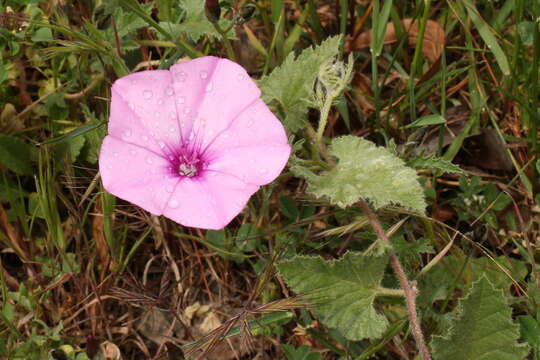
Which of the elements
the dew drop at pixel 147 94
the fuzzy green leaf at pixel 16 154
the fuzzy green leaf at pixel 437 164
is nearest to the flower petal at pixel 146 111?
the dew drop at pixel 147 94

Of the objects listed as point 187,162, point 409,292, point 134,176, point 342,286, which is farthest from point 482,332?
point 134,176

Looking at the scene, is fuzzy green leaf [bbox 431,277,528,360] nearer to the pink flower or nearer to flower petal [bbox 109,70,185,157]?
the pink flower

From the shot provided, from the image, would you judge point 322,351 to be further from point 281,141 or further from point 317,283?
point 281,141

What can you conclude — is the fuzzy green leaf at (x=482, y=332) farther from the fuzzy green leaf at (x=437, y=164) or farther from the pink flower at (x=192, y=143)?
the pink flower at (x=192, y=143)

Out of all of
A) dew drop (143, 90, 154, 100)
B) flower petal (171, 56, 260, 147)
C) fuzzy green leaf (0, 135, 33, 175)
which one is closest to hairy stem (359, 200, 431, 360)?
flower petal (171, 56, 260, 147)

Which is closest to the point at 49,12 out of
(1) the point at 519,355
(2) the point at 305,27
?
(2) the point at 305,27

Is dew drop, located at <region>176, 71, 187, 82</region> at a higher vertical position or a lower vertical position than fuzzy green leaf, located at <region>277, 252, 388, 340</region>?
higher

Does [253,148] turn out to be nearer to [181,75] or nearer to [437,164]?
[181,75]
